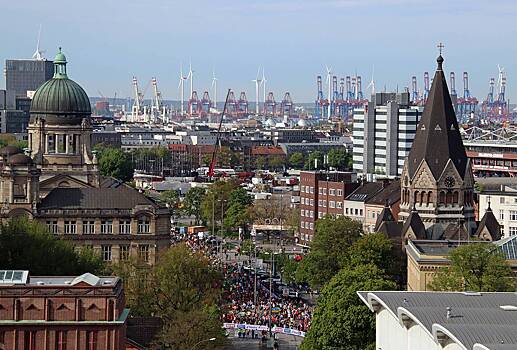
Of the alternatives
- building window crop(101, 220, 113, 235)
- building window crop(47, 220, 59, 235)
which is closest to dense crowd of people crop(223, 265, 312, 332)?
building window crop(101, 220, 113, 235)

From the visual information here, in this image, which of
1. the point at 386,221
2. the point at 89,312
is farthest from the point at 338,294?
the point at 386,221

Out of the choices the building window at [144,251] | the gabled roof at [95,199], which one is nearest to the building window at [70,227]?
the gabled roof at [95,199]

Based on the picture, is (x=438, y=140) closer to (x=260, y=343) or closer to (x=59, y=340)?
(x=260, y=343)

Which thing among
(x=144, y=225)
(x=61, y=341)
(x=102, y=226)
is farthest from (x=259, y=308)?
(x=61, y=341)

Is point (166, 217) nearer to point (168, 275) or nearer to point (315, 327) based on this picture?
point (168, 275)

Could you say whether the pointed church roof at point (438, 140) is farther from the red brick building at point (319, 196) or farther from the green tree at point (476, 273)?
the green tree at point (476, 273)

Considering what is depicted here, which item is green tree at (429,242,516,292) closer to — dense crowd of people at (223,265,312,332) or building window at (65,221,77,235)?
dense crowd of people at (223,265,312,332)
